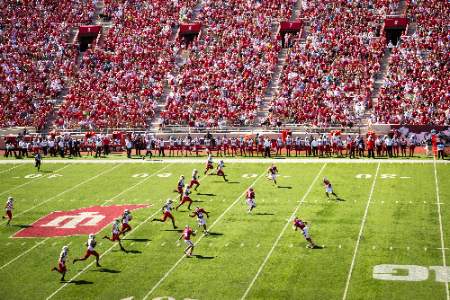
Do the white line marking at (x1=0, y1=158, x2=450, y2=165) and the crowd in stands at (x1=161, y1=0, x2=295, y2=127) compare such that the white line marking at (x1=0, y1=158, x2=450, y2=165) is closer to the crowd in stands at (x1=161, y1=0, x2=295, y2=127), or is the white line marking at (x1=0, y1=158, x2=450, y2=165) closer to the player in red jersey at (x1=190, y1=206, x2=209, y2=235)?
the crowd in stands at (x1=161, y1=0, x2=295, y2=127)

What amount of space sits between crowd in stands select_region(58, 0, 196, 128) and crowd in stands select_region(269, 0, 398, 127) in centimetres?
826

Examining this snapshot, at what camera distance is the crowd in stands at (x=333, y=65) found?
42844mm

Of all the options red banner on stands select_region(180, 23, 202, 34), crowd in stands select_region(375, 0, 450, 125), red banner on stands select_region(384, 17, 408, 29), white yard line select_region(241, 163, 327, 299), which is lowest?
white yard line select_region(241, 163, 327, 299)

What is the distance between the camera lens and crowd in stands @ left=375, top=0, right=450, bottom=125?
1596 inches

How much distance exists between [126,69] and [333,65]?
43.6 ft

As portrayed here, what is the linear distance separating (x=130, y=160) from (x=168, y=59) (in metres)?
11.5

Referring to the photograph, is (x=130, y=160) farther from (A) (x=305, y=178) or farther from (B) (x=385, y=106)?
(B) (x=385, y=106)

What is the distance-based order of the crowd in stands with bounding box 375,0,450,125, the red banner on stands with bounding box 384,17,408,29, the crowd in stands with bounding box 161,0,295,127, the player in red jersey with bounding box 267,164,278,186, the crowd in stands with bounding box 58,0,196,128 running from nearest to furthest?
the player in red jersey with bounding box 267,164,278,186, the crowd in stands with bounding box 375,0,450,125, the crowd in stands with bounding box 161,0,295,127, the crowd in stands with bounding box 58,0,196,128, the red banner on stands with bounding box 384,17,408,29

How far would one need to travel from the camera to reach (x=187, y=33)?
171ft

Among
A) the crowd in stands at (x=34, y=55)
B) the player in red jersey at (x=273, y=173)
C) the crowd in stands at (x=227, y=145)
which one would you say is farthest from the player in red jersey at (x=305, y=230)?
the crowd in stands at (x=34, y=55)

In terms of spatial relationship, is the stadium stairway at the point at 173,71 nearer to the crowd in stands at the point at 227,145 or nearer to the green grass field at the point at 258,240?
the crowd in stands at the point at 227,145

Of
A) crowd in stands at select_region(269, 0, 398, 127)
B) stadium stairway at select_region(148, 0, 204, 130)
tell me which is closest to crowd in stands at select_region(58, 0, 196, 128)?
stadium stairway at select_region(148, 0, 204, 130)

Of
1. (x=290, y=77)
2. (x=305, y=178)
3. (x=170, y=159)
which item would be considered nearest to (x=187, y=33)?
(x=290, y=77)

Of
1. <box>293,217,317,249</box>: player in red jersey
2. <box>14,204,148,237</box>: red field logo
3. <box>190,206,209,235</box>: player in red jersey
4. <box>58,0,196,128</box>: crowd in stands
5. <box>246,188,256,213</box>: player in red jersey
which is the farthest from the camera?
<box>58,0,196,128</box>: crowd in stands
